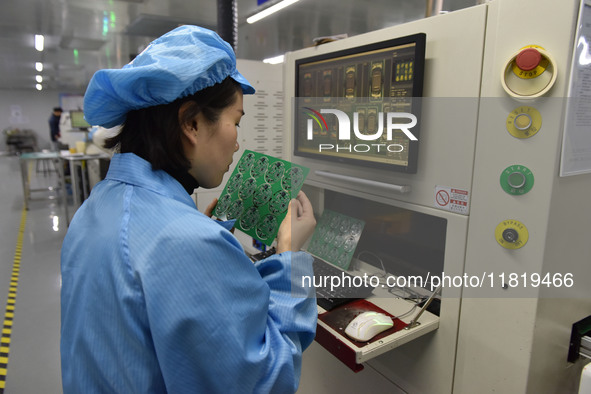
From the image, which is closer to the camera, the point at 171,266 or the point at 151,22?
the point at 171,266

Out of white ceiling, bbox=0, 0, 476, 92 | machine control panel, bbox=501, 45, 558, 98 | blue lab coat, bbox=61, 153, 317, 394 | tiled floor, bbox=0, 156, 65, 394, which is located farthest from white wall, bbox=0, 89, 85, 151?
machine control panel, bbox=501, 45, 558, 98

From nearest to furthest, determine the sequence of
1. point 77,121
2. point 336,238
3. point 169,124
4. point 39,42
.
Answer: point 169,124 → point 336,238 → point 77,121 → point 39,42

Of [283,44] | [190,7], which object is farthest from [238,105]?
[283,44]

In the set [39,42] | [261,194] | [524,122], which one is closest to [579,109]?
[524,122]

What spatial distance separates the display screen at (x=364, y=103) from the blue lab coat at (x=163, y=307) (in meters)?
0.65

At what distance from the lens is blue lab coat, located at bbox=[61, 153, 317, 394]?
61cm

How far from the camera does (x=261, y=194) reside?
1.11 metres

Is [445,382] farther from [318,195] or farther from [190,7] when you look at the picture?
[190,7]

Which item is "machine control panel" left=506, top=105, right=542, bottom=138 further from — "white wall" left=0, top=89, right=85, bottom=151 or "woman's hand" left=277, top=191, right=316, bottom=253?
"white wall" left=0, top=89, right=85, bottom=151

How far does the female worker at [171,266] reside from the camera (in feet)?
2.02

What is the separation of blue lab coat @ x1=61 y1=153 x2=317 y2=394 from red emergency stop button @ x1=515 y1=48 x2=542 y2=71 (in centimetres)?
71

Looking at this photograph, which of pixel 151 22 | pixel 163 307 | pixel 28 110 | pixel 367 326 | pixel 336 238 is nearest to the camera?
pixel 163 307

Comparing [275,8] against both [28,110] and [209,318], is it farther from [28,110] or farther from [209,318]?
[28,110]

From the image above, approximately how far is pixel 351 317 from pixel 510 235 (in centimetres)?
49
